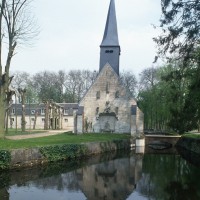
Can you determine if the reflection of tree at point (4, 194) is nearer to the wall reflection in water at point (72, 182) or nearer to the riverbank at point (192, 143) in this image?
the wall reflection in water at point (72, 182)

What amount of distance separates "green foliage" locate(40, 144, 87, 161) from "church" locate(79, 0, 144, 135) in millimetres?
19785

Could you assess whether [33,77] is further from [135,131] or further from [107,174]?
[107,174]

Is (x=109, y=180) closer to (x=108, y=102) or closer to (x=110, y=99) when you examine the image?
(x=108, y=102)

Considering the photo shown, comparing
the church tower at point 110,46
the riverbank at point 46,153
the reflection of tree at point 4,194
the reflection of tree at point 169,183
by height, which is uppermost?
the church tower at point 110,46

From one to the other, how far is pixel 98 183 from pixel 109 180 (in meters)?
1.09

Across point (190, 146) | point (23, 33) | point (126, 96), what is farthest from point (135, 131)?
point (23, 33)

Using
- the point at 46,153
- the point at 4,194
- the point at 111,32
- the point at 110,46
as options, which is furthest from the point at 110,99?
the point at 4,194

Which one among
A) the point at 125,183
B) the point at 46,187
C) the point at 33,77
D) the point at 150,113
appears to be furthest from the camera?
the point at 33,77

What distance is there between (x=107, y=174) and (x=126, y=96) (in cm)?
2773

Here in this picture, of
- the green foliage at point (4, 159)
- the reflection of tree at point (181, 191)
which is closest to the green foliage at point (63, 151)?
the green foliage at point (4, 159)

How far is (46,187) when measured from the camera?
13.5m

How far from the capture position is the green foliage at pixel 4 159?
52.3ft

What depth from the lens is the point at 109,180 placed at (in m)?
16.1

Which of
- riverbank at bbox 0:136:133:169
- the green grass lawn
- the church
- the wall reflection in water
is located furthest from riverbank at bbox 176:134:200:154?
the wall reflection in water
